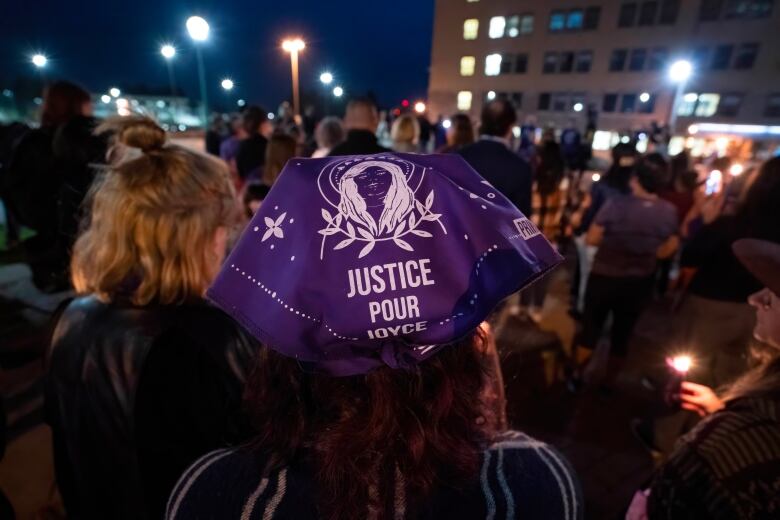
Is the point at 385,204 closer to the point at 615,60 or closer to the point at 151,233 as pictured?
the point at 151,233

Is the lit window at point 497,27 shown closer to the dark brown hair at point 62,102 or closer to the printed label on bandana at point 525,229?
the dark brown hair at point 62,102

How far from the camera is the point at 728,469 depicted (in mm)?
1311

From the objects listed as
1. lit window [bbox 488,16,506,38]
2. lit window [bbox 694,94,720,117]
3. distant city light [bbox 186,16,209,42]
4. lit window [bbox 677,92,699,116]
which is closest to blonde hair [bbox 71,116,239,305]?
distant city light [bbox 186,16,209,42]

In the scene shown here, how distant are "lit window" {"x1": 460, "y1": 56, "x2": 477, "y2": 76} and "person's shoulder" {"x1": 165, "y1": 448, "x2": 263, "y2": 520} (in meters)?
42.9

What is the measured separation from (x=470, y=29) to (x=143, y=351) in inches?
1706

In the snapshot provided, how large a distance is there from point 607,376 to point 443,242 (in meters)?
4.13

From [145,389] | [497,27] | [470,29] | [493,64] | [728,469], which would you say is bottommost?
[728,469]

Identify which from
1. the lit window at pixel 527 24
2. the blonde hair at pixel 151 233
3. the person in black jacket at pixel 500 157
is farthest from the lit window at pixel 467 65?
the blonde hair at pixel 151 233

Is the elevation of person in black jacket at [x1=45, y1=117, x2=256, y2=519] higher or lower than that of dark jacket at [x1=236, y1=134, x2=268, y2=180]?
lower

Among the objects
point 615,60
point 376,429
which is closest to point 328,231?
point 376,429

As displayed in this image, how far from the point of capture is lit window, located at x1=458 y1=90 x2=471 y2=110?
1561 inches

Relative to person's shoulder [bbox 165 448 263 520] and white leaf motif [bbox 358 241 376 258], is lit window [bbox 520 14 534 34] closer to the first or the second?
white leaf motif [bbox 358 241 376 258]

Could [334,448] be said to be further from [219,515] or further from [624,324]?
[624,324]

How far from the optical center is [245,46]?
66.5 metres
